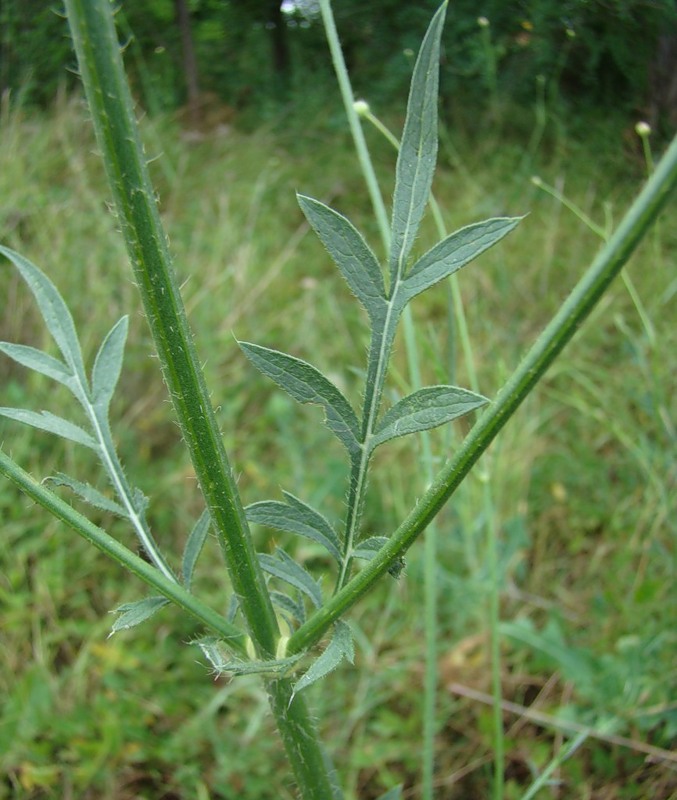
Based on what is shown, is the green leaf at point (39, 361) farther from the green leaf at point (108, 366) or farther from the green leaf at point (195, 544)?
the green leaf at point (195, 544)

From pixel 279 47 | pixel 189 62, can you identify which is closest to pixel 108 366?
pixel 279 47

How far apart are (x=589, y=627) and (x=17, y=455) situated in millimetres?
1247

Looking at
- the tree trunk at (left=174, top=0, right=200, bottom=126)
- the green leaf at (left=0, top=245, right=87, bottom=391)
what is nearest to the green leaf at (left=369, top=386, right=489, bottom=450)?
the green leaf at (left=0, top=245, right=87, bottom=391)

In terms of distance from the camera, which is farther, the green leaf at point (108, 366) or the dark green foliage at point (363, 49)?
the dark green foliage at point (363, 49)

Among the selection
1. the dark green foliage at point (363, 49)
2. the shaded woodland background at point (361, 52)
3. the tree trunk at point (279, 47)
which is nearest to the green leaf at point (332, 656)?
the shaded woodland background at point (361, 52)

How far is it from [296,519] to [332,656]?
88mm

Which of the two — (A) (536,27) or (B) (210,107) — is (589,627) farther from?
(B) (210,107)

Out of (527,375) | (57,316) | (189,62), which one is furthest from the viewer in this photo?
(189,62)

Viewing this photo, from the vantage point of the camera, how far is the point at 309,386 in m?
0.43

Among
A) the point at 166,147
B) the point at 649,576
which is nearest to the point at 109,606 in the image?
the point at 649,576

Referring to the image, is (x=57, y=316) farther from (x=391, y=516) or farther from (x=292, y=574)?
(x=391, y=516)

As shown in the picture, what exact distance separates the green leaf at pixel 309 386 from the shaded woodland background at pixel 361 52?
0.89 feet

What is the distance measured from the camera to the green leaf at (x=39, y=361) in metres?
0.53

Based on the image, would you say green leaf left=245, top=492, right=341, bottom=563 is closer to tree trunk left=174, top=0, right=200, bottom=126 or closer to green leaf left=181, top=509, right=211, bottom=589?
green leaf left=181, top=509, right=211, bottom=589
